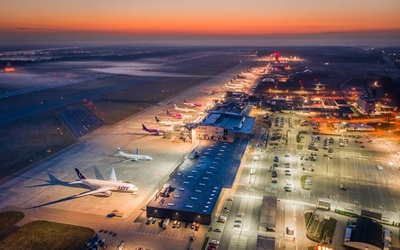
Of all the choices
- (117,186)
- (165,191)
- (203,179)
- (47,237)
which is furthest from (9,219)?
(203,179)

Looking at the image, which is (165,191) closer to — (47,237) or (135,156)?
(47,237)

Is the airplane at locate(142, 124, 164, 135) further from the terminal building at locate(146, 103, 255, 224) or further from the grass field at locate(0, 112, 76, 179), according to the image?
the grass field at locate(0, 112, 76, 179)

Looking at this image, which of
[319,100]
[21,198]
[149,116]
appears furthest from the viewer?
[319,100]

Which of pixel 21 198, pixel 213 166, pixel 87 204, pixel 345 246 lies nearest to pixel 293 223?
pixel 345 246

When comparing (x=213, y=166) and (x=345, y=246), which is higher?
(x=213, y=166)

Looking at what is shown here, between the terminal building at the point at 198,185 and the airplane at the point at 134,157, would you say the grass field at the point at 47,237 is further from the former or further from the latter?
the airplane at the point at 134,157

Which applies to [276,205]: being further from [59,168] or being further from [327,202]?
[59,168]

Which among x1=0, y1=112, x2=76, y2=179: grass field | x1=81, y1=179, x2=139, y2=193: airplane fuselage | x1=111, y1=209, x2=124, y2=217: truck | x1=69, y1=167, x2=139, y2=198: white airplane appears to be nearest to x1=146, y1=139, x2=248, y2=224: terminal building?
x1=111, y1=209, x2=124, y2=217: truck

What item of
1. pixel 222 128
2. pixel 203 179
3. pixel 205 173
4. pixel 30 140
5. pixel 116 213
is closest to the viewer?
pixel 116 213
